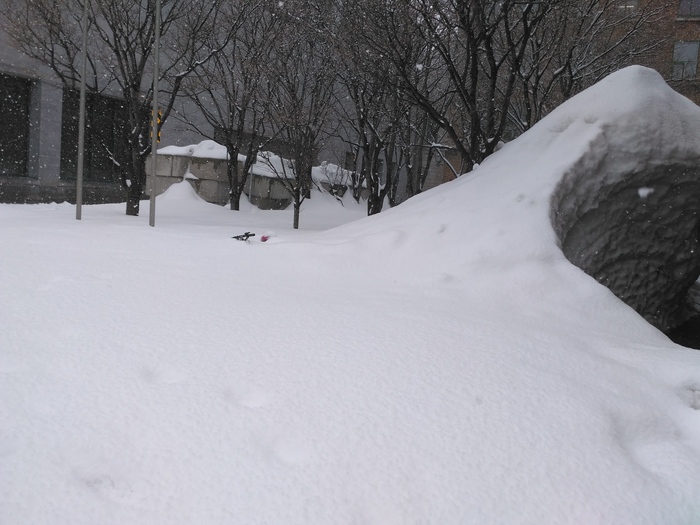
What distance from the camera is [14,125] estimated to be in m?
14.9

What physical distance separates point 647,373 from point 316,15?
1008 cm

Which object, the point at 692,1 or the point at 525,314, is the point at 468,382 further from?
the point at 692,1

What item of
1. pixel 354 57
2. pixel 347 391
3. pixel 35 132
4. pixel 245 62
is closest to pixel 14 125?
pixel 35 132

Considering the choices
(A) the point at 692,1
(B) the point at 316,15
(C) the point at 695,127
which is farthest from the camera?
(A) the point at 692,1

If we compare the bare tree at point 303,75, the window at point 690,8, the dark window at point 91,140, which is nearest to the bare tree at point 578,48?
the bare tree at point 303,75

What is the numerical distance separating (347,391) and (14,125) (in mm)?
15190

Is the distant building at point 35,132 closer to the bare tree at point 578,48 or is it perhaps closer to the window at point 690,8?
the bare tree at point 578,48

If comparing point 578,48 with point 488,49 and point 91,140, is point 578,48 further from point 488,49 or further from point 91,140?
point 91,140

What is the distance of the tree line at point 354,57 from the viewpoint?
8789 millimetres

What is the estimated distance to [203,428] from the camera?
2.65 metres

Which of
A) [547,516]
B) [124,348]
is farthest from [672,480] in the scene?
[124,348]

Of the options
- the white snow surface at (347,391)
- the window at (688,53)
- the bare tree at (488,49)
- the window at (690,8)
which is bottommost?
the white snow surface at (347,391)

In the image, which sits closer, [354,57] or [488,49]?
[488,49]

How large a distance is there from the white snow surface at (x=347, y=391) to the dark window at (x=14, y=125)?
10828 mm
